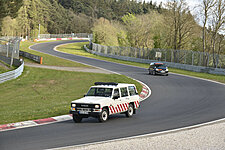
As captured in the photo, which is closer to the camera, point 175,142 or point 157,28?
point 175,142

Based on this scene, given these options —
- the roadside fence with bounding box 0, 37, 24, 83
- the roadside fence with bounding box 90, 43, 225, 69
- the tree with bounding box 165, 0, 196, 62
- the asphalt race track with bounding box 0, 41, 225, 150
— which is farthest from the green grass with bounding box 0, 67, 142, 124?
the tree with bounding box 165, 0, 196, 62

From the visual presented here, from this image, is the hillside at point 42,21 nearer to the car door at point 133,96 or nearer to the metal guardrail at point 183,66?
the metal guardrail at point 183,66

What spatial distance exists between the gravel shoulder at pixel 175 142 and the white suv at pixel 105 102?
341 cm

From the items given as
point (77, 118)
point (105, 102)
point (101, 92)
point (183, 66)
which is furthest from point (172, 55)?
point (77, 118)

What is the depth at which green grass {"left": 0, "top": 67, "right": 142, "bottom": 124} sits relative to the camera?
17658 millimetres

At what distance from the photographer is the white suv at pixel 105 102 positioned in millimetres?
14430

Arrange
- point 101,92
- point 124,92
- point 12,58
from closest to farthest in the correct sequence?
1. point 101,92
2. point 124,92
3. point 12,58

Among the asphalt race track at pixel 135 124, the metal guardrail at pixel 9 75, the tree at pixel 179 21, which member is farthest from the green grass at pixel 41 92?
the tree at pixel 179 21

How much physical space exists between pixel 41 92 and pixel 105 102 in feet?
49.8

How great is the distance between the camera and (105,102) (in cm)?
1485

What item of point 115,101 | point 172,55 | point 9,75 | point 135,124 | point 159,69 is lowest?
point 135,124

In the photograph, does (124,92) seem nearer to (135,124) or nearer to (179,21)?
(135,124)

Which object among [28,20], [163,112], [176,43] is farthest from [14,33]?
[163,112]

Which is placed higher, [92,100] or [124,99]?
[92,100]
